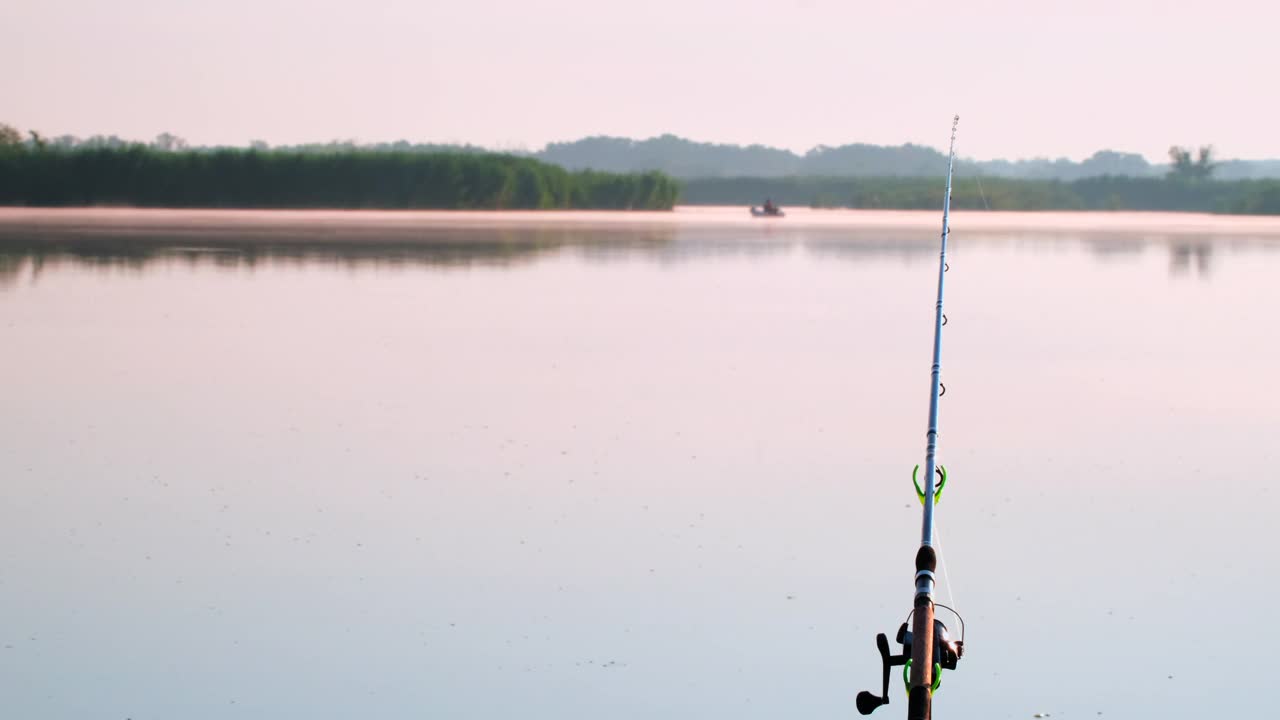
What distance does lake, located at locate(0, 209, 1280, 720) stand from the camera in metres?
5.42

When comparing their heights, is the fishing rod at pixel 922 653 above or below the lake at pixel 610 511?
above

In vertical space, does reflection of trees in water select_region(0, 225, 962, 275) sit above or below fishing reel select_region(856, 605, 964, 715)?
below

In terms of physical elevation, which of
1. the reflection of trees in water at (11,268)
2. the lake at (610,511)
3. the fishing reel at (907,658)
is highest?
the fishing reel at (907,658)

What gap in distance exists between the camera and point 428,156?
72938mm

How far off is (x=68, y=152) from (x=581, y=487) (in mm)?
61940

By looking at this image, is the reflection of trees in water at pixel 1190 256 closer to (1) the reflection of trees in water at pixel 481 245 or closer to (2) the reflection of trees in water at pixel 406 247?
(1) the reflection of trees in water at pixel 481 245

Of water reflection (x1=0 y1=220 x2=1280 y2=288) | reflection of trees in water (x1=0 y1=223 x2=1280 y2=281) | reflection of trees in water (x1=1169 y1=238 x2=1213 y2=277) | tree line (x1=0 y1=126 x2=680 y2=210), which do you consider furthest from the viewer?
tree line (x1=0 y1=126 x2=680 y2=210)

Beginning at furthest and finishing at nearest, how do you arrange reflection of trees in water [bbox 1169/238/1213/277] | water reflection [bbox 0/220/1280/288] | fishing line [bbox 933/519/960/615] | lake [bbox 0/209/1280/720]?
reflection of trees in water [bbox 1169/238/1213/277]
water reflection [bbox 0/220/1280/288]
fishing line [bbox 933/519/960/615]
lake [bbox 0/209/1280/720]

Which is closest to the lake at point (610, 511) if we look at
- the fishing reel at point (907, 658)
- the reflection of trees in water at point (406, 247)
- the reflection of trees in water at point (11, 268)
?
the fishing reel at point (907, 658)

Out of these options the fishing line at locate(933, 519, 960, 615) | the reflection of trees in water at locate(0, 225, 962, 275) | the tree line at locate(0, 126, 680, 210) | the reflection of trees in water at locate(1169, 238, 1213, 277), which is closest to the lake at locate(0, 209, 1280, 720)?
the fishing line at locate(933, 519, 960, 615)

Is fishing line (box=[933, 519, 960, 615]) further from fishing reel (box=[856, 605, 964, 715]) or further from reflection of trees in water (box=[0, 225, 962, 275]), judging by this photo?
reflection of trees in water (box=[0, 225, 962, 275])

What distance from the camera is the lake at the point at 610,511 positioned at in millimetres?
5422

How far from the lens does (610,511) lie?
312 inches

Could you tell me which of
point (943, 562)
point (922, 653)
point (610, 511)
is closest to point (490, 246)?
point (610, 511)
